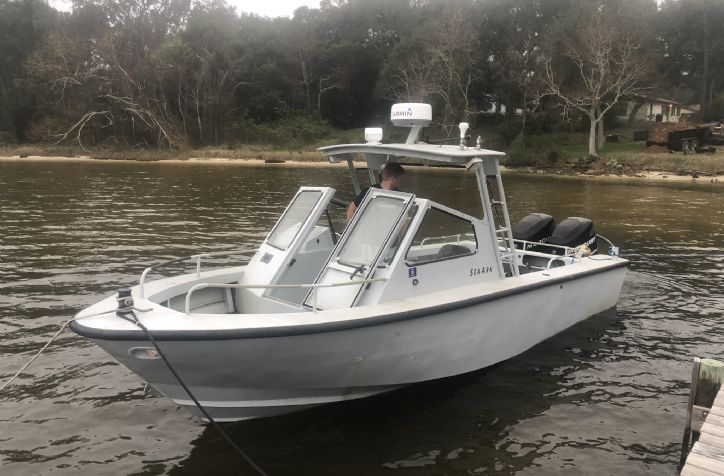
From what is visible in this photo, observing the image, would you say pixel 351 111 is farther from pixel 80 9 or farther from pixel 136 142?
pixel 80 9

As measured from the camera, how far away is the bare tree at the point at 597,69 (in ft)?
137

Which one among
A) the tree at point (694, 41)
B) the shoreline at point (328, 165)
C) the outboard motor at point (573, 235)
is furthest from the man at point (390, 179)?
the tree at point (694, 41)

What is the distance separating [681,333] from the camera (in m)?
8.79

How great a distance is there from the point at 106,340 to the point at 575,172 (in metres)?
40.1

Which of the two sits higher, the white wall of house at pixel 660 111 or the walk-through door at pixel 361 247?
the white wall of house at pixel 660 111

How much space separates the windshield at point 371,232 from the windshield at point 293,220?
0.90 meters

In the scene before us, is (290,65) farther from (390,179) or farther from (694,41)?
(390,179)

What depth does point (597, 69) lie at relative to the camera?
42.7 m

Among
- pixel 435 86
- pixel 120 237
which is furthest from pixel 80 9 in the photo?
pixel 120 237

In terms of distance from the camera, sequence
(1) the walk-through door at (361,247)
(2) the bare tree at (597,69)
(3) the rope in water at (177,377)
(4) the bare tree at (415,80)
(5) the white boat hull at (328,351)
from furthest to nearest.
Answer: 1. (4) the bare tree at (415,80)
2. (2) the bare tree at (597,69)
3. (1) the walk-through door at (361,247)
4. (5) the white boat hull at (328,351)
5. (3) the rope in water at (177,377)

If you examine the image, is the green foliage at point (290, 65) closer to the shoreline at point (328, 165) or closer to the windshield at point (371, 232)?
the shoreline at point (328, 165)

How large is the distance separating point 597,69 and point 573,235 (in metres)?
38.3

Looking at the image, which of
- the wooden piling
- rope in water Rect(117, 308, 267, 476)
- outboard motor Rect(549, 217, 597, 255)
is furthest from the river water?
outboard motor Rect(549, 217, 597, 255)

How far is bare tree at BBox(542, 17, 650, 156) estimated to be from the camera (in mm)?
41906
